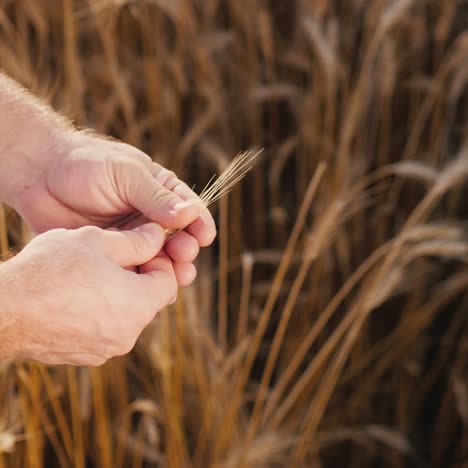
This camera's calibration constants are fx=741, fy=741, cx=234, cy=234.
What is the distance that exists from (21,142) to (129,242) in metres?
0.24

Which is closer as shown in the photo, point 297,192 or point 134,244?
point 134,244

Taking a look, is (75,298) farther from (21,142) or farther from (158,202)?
(21,142)

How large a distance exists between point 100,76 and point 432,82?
0.62 meters

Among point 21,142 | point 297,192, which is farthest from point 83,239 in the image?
point 297,192

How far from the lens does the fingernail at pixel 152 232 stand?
724 mm

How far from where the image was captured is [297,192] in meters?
1.42

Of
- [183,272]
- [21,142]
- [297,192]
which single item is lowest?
[297,192]

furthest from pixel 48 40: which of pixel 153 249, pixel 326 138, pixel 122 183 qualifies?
pixel 153 249

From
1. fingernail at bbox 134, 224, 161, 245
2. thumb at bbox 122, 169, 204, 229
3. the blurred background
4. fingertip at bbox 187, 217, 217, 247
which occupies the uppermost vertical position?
thumb at bbox 122, 169, 204, 229

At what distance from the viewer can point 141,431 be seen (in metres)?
1.02

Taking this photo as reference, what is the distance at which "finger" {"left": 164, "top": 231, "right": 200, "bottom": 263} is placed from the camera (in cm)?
77

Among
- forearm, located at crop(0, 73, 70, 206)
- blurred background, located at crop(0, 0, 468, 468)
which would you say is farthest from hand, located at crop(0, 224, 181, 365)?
blurred background, located at crop(0, 0, 468, 468)

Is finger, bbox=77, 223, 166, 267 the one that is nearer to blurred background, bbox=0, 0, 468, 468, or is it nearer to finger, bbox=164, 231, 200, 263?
finger, bbox=164, 231, 200, 263

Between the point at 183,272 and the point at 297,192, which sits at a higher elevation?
the point at 183,272
